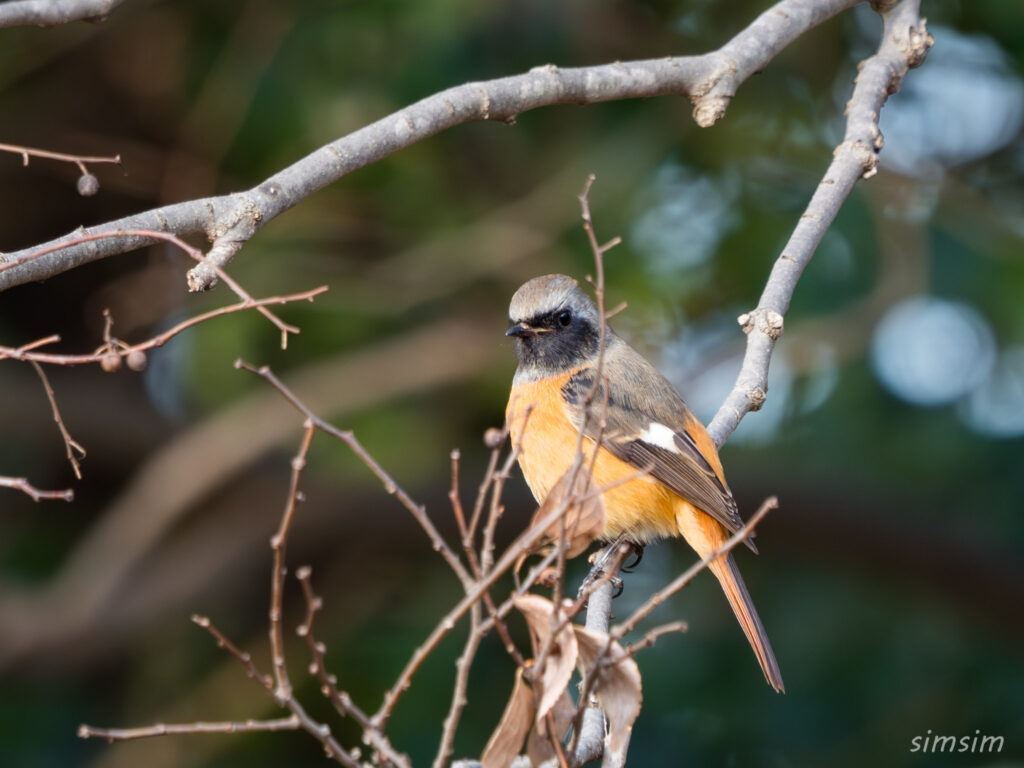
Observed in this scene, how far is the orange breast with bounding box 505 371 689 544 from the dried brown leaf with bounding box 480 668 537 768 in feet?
6.29

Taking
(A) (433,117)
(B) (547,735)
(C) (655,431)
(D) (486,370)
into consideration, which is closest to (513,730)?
(B) (547,735)

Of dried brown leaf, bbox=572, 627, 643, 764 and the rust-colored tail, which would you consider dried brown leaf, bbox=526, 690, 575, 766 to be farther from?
the rust-colored tail

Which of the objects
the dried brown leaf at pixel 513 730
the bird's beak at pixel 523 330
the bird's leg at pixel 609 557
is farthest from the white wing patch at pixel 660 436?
the dried brown leaf at pixel 513 730

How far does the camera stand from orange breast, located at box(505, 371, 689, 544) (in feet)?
13.1

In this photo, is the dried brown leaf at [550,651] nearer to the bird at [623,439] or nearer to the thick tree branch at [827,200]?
the thick tree branch at [827,200]

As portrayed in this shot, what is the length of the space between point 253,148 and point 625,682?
4766 millimetres

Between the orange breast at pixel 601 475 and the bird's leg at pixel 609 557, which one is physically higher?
the orange breast at pixel 601 475

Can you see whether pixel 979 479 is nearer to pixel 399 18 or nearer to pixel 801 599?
pixel 801 599

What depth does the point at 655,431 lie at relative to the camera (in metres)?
4.13

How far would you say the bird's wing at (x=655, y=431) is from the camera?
393 cm

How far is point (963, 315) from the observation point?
20.9ft

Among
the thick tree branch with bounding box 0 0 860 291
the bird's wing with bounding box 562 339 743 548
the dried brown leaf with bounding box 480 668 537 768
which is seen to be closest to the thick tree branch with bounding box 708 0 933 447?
the thick tree branch with bounding box 0 0 860 291

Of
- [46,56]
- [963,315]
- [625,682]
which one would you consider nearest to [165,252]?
[46,56]

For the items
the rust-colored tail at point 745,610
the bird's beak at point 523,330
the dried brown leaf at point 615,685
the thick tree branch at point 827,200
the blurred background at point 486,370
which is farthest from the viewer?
the blurred background at point 486,370
